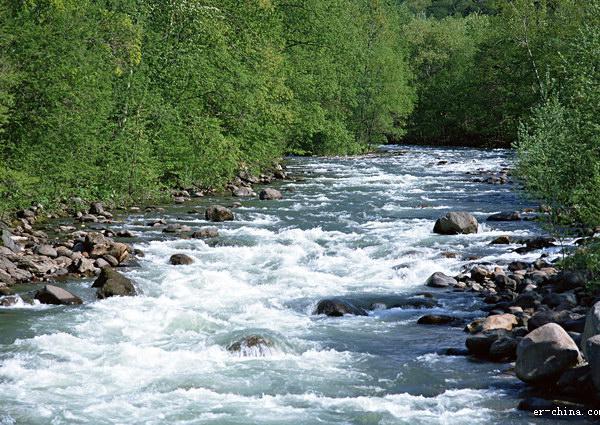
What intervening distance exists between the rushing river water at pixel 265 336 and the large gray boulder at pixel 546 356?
1.03ft

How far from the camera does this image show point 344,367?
1259cm

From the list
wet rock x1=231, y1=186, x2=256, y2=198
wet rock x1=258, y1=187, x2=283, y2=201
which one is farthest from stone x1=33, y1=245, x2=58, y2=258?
wet rock x1=231, y1=186, x2=256, y2=198

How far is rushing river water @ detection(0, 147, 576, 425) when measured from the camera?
422 inches

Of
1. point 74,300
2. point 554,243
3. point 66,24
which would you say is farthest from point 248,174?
point 74,300

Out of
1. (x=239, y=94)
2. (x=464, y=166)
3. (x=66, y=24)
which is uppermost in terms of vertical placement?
(x=66, y=24)

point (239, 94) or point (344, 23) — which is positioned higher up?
point (344, 23)

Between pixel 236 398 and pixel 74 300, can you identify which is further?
pixel 74 300

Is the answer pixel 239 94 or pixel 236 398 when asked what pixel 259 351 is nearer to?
pixel 236 398

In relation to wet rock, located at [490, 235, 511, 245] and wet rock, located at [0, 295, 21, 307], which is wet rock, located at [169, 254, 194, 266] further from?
wet rock, located at [490, 235, 511, 245]

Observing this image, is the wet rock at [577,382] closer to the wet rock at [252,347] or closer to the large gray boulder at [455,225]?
the wet rock at [252,347]

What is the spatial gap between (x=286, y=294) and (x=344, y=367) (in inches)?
192

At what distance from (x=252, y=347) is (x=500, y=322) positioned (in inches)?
174

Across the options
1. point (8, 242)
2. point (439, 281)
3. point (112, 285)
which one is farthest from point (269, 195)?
point (112, 285)

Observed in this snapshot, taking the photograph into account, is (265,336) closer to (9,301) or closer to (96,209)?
(9,301)
